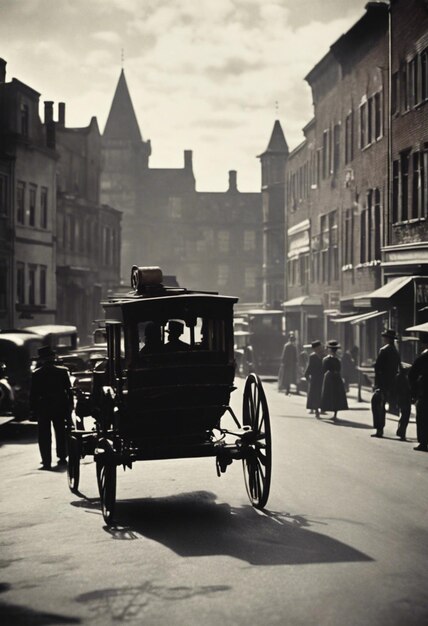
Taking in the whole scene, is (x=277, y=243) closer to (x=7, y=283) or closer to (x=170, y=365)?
(x=7, y=283)

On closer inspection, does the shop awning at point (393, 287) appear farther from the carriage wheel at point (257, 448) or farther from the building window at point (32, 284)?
the building window at point (32, 284)

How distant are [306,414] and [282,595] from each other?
736 inches

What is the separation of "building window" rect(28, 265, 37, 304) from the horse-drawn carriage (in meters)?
38.8

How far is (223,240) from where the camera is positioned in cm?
11400

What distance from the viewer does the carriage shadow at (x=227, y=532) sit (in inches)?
333

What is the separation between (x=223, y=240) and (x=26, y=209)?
6550 centimetres

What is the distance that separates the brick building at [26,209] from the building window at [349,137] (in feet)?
47.2

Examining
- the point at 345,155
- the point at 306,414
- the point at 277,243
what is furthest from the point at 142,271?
the point at 277,243

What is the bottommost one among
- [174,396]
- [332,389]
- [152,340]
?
[332,389]

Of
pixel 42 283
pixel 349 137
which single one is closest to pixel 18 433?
pixel 349 137

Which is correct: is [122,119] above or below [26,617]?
above

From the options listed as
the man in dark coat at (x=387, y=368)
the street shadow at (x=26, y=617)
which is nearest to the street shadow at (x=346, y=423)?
the man in dark coat at (x=387, y=368)

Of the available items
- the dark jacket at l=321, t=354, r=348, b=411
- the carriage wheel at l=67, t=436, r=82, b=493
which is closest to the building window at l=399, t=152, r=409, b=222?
the dark jacket at l=321, t=354, r=348, b=411

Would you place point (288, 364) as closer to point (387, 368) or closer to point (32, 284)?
point (387, 368)
